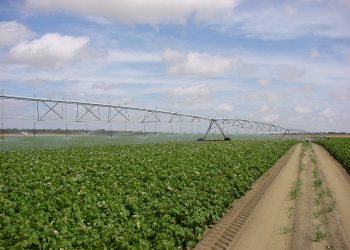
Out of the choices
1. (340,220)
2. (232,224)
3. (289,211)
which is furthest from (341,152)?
(232,224)

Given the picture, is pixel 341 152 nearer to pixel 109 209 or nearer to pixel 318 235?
pixel 318 235

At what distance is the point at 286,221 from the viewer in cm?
938

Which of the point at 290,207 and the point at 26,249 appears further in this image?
the point at 290,207

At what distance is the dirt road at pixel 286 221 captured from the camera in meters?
7.64

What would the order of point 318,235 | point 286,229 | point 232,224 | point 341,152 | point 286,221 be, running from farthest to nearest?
point 341,152
point 286,221
point 232,224
point 286,229
point 318,235

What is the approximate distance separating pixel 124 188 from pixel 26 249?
225 inches

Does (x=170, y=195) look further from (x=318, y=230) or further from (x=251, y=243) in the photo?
(x=318, y=230)

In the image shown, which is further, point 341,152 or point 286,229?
point 341,152

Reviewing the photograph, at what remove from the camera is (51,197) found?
31.7ft

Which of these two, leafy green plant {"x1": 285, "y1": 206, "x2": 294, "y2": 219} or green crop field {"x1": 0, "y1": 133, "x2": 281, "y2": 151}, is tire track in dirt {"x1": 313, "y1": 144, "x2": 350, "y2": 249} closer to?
leafy green plant {"x1": 285, "y1": 206, "x2": 294, "y2": 219}

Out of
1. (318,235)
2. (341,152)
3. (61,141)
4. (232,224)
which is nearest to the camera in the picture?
(318,235)

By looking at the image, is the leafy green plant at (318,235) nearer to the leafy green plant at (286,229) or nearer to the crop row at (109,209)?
the leafy green plant at (286,229)

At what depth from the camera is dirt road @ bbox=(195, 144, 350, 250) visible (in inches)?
301

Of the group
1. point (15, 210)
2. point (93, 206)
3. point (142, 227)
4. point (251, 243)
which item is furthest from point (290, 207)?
point (15, 210)
